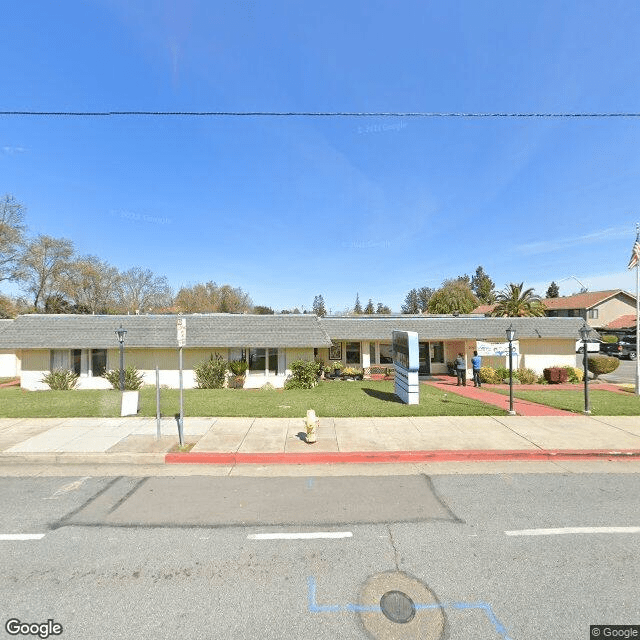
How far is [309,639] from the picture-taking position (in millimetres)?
2746

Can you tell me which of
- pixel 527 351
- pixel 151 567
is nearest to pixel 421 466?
pixel 151 567

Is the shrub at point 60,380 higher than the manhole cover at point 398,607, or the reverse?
the shrub at point 60,380

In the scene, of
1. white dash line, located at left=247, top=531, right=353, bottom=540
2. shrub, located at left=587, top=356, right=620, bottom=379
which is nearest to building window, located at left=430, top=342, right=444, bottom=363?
shrub, located at left=587, top=356, right=620, bottom=379

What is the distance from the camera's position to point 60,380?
16.2m

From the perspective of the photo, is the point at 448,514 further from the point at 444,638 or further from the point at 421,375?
the point at 421,375

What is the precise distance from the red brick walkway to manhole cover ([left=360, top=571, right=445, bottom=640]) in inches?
348

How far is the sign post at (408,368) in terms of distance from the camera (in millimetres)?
11398

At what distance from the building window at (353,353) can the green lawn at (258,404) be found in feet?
19.2

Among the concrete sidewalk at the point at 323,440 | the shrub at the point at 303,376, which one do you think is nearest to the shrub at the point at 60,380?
the concrete sidewalk at the point at 323,440

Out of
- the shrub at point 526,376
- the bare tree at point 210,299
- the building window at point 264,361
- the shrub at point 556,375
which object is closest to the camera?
the building window at point 264,361

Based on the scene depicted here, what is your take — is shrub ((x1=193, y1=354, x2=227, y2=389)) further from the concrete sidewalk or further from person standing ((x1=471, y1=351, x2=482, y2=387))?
person standing ((x1=471, y1=351, x2=482, y2=387))

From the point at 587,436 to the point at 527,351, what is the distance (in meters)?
13.6

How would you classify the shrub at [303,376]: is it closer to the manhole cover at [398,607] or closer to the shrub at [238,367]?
the shrub at [238,367]

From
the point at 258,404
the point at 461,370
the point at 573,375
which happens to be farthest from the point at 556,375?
the point at 258,404
